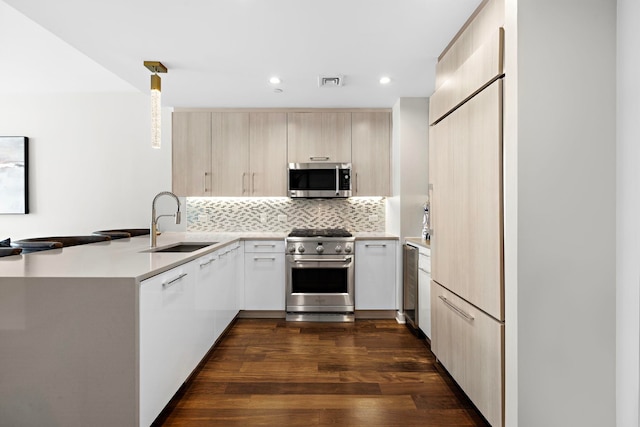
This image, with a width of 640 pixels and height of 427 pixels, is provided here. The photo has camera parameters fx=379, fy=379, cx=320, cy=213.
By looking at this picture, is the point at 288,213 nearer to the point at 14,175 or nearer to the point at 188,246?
the point at 188,246

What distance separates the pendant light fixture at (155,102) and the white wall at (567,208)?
2.32 m

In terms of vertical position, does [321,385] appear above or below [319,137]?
below

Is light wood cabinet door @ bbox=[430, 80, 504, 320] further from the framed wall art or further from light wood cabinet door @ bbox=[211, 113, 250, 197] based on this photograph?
the framed wall art

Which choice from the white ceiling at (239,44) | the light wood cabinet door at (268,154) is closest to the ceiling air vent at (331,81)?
the white ceiling at (239,44)

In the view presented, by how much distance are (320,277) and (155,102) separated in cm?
235

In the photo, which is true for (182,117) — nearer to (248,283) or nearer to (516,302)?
(248,283)

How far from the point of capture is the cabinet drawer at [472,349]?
1.81m

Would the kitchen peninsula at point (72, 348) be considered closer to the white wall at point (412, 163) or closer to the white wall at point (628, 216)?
the white wall at point (628, 216)

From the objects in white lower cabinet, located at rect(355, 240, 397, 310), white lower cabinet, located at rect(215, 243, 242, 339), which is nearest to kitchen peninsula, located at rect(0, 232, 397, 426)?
white lower cabinet, located at rect(215, 243, 242, 339)

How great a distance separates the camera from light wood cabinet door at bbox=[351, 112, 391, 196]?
4.43m

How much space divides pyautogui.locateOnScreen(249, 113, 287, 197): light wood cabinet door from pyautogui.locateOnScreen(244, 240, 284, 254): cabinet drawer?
59 centimetres

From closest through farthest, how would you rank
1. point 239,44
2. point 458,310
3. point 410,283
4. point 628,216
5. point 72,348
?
point 628,216
point 72,348
point 458,310
point 239,44
point 410,283

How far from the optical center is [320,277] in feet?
13.5

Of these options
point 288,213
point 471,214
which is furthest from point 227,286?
point 471,214
